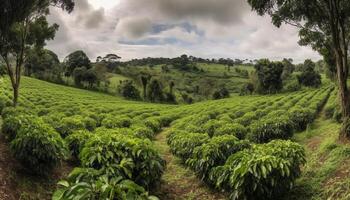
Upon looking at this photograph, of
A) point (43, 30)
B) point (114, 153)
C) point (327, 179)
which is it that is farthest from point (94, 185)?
point (43, 30)

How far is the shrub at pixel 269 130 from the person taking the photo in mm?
16500

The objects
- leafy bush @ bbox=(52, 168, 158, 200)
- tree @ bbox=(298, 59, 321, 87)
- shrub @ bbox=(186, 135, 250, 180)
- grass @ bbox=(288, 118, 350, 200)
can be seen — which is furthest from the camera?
tree @ bbox=(298, 59, 321, 87)

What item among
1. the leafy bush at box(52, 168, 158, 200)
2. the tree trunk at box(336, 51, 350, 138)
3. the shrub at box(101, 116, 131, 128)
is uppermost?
the tree trunk at box(336, 51, 350, 138)

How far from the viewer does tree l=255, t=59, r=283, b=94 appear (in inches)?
3185

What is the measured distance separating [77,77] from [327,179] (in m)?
86.8

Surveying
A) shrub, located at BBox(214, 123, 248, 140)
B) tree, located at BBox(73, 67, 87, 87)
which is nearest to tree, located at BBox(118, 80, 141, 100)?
tree, located at BBox(73, 67, 87, 87)

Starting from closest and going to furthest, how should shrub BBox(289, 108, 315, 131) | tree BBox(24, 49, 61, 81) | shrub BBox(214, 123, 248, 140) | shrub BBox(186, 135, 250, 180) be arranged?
shrub BBox(186, 135, 250, 180), shrub BBox(214, 123, 248, 140), shrub BBox(289, 108, 315, 131), tree BBox(24, 49, 61, 81)

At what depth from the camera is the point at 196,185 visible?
11.5 meters

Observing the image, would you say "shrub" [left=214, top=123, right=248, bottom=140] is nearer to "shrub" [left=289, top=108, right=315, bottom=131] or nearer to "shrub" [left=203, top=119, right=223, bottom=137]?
"shrub" [left=203, top=119, right=223, bottom=137]

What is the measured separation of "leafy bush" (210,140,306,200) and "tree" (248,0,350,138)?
194 inches

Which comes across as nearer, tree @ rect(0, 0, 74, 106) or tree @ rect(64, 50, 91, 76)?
tree @ rect(0, 0, 74, 106)

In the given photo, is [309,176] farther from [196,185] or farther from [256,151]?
[196,185]

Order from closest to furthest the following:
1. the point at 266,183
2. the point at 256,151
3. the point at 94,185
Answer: the point at 94,185 < the point at 266,183 < the point at 256,151

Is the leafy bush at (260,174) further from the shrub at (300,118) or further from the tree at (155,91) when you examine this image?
the tree at (155,91)
